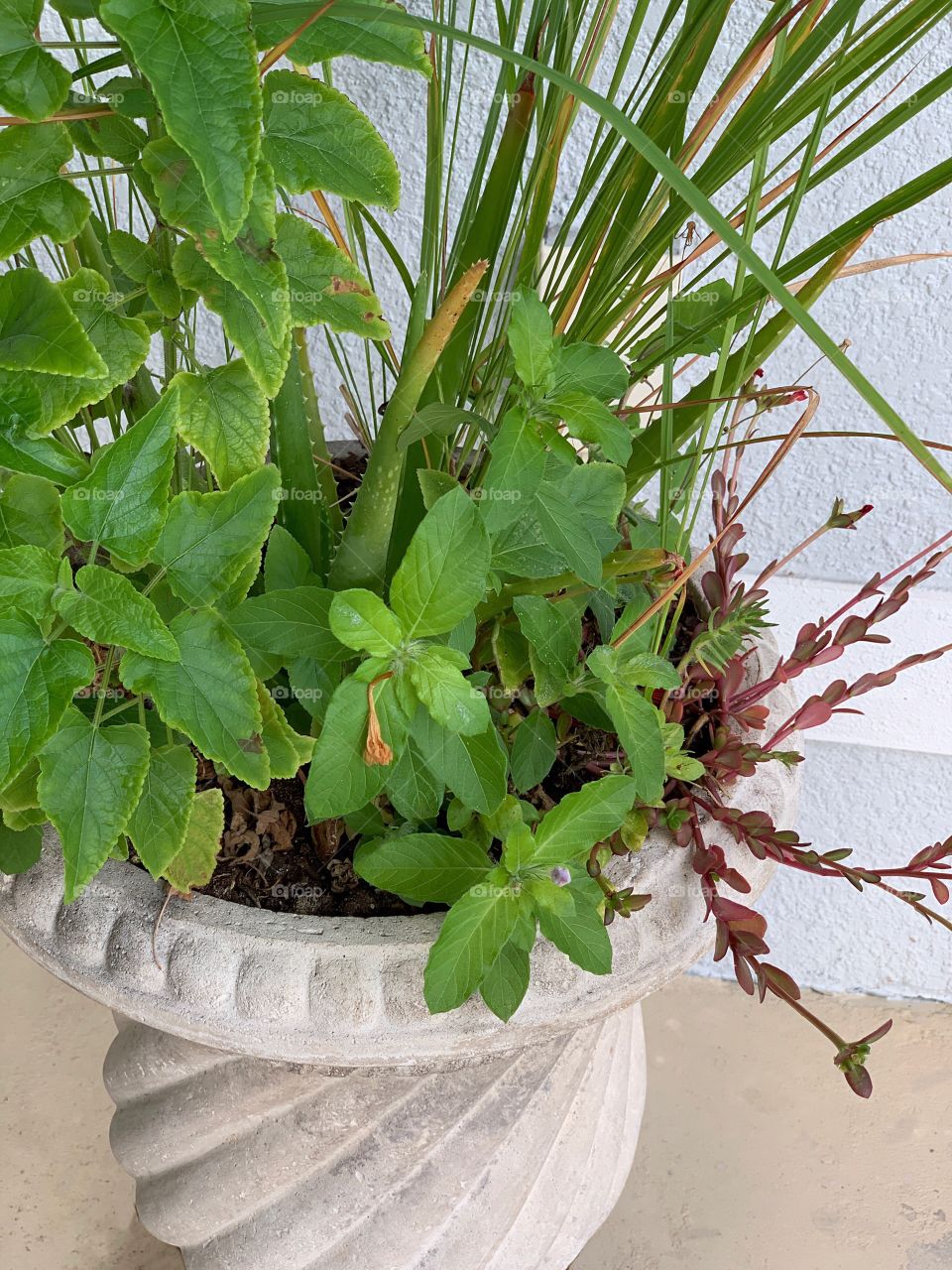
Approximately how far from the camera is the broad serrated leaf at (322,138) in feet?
1.31

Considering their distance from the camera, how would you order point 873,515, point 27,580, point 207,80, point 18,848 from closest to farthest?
point 207,80
point 27,580
point 18,848
point 873,515

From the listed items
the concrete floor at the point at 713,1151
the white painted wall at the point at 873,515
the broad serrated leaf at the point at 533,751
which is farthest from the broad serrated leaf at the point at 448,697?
the concrete floor at the point at 713,1151

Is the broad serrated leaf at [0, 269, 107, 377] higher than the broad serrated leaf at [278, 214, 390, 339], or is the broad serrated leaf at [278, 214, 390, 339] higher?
the broad serrated leaf at [278, 214, 390, 339]

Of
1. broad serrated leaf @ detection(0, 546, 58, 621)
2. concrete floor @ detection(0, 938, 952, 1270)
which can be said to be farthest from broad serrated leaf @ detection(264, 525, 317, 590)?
concrete floor @ detection(0, 938, 952, 1270)

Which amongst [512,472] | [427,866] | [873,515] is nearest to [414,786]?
[427,866]

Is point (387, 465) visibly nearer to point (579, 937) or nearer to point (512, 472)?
point (512, 472)

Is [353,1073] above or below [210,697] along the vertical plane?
below

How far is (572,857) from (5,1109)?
74 centimetres

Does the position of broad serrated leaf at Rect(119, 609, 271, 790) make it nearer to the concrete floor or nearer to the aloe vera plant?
the aloe vera plant

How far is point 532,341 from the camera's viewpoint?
1.49ft

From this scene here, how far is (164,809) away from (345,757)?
0.08 metres

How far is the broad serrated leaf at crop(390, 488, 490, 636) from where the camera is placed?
0.43 metres

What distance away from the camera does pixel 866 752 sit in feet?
3.50

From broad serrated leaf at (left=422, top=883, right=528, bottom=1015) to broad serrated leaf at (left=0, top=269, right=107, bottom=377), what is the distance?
0.25 m
